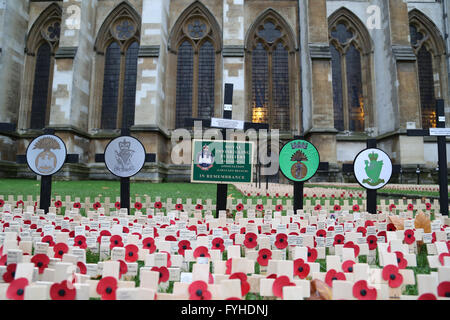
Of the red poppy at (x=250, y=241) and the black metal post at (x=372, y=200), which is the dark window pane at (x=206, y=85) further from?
the red poppy at (x=250, y=241)

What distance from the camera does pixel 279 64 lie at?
59.1 ft

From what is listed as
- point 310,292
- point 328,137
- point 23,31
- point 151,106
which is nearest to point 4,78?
point 23,31

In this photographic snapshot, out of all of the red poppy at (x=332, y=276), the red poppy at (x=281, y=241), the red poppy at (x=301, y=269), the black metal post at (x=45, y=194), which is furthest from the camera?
the black metal post at (x=45, y=194)

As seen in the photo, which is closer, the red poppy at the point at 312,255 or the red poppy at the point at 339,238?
the red poppy at the point at 312,255

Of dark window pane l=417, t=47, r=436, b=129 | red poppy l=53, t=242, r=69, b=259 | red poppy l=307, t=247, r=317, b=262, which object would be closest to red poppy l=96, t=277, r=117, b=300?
red poppy l=53, t=242, r=69, b=259

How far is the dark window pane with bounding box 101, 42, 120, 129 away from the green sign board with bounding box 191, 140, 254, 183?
14.3 m

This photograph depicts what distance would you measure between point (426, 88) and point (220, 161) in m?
17.9

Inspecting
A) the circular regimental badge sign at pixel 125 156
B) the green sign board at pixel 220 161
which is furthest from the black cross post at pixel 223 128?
the circular regimental badge sign at pixel 125 156

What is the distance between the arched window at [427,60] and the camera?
17344 millimetres

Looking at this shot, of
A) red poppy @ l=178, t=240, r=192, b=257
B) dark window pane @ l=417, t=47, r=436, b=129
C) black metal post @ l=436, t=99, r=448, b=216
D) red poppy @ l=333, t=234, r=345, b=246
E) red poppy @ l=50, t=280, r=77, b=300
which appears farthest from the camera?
dark window pane @ l=417, t=47, r=436, b=129

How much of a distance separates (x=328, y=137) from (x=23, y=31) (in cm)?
1761

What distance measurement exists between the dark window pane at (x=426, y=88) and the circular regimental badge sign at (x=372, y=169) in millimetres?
15733

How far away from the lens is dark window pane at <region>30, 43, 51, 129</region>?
58.0ft

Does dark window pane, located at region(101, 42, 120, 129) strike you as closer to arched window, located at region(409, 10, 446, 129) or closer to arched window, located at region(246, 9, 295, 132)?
arched window, located at region(246, 9, 295, 132)
